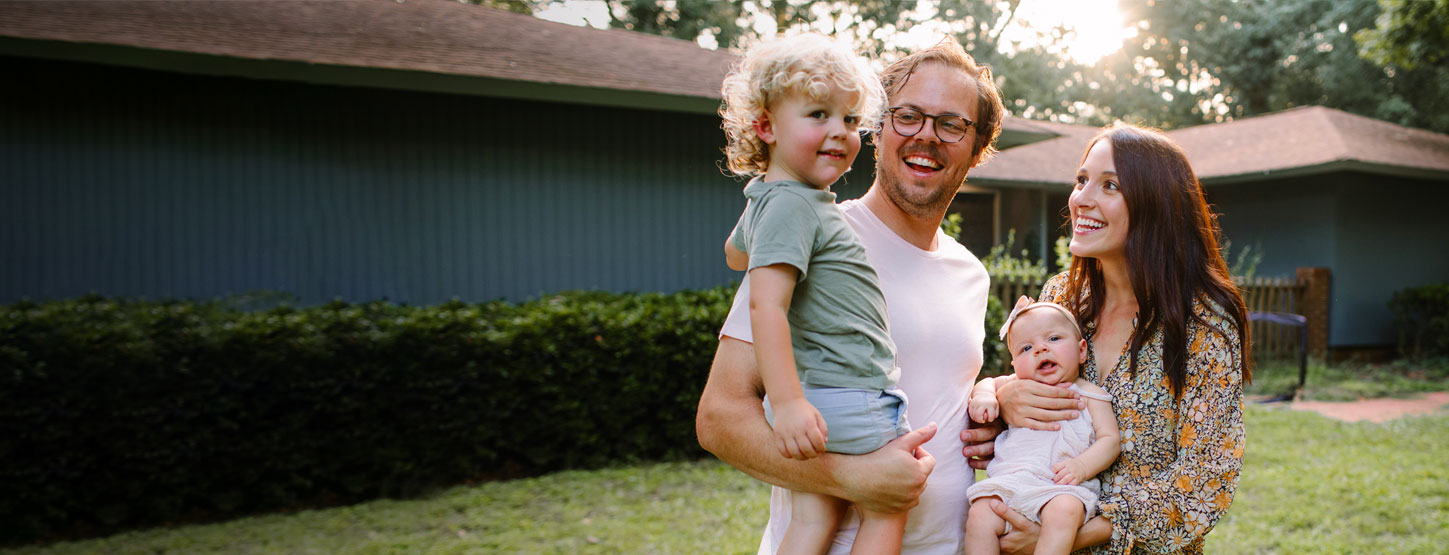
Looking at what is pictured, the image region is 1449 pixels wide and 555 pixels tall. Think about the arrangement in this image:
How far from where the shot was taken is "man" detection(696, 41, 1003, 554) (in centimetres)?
185

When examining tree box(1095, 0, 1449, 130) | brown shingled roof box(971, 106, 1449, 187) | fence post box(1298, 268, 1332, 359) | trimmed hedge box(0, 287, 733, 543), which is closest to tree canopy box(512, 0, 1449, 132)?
tree box(1095, 0, 1449, 130)

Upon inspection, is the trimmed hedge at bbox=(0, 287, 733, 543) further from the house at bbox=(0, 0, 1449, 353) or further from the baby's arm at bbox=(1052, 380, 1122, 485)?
A: the baby's arm at bbox=(1052, 380, 1122, 485)

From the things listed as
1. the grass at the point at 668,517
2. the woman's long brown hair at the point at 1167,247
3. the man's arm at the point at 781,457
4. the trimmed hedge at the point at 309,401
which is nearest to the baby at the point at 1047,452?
the woman's long brown hair at the point at 1167,247

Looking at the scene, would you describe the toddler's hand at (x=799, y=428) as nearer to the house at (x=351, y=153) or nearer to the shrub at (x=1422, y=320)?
the house at (x=351, y=153)

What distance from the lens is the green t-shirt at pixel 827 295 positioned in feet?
5.98

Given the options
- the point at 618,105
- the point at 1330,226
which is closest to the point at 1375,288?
the point at 1330,226

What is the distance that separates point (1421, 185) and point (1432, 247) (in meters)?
1.11

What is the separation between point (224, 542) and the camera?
17.1 ft

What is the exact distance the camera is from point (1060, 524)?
192 cm

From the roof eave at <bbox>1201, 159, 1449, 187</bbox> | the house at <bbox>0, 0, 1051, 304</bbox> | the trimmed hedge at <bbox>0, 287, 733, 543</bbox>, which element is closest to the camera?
the trimmed hedge at <bbox>0, 287, 733, 543</bbox>

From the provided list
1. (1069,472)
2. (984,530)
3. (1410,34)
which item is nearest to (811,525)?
(984,530)

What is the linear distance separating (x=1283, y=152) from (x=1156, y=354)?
49.3 ft

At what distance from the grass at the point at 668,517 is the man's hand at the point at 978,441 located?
3.17 meters

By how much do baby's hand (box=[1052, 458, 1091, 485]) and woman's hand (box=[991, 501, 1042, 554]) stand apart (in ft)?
0.40
